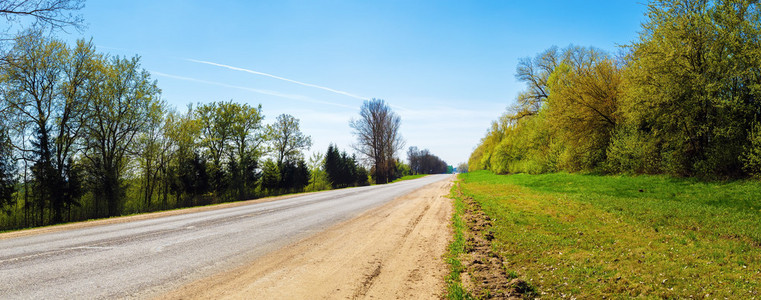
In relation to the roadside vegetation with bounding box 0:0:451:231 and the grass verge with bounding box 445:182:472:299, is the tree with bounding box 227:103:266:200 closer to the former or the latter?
the roadside vegetation with bounding box 0:0:451:231

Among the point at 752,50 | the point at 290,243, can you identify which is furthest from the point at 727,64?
the point at 290,243

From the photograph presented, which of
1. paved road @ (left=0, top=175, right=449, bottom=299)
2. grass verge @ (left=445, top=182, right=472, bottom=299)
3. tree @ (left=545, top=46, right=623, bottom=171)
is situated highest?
tree @ (left=545, top=46, right=623, bottom=171)

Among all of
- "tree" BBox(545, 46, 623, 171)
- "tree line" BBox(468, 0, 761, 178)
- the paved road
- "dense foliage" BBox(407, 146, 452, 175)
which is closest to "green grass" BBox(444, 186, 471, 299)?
the paved road

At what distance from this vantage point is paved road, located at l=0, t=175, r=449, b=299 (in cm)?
494

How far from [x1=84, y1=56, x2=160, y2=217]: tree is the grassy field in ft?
84.4

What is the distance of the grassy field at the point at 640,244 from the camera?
491 cm

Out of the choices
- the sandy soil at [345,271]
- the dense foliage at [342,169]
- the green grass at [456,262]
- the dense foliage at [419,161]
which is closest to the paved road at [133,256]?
the sandy soil at [345,271]

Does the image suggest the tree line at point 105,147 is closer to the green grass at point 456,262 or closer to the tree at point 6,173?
the tree at point 6,173

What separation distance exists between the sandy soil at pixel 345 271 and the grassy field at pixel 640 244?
63.5 inches

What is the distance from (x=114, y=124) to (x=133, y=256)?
23818mm

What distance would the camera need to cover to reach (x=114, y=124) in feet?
81.2

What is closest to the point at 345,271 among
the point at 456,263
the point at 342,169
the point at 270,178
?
the point at 456,263

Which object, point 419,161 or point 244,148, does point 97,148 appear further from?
point 419,161

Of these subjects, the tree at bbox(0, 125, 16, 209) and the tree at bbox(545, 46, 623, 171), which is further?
the tree at bbox(545, 46, 623, 171)
